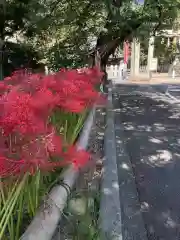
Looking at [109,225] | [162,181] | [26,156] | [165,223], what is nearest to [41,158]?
[26,156]

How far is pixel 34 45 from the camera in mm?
14164

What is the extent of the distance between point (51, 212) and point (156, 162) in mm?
3820

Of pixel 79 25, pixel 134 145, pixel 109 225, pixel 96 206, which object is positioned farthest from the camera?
pixel 79 25

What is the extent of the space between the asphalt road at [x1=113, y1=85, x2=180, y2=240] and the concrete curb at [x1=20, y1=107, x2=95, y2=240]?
123 centimetres

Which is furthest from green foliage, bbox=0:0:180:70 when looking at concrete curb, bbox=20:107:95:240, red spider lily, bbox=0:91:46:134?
red spider lily, bbox=0:91:46:134

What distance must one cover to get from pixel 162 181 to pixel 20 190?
321 centimetres

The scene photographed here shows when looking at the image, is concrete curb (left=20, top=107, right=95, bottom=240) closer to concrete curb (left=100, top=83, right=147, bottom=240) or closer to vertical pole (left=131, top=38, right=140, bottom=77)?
concrete curb (left=100, top=83, right=147, bottom=240)

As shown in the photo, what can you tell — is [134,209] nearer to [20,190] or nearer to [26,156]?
[20,190]

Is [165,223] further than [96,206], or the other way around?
[165,223]

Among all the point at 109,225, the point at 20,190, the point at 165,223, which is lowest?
the point at 165,223

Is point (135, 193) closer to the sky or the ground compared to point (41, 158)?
closer to the ground

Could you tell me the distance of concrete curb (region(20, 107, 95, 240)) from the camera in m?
2.15

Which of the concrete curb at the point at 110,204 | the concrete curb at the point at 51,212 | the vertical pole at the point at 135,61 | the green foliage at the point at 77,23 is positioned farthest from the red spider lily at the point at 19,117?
the vertical pole at the point at 135,61

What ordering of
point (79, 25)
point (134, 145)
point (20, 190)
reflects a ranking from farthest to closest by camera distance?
point (79, 25)
point (134, 145)
point (20, 190)
